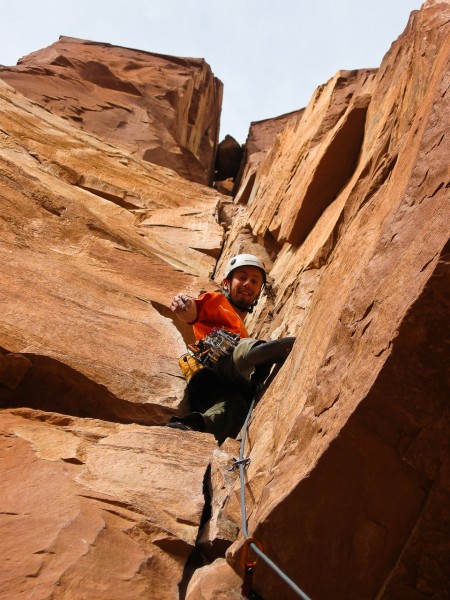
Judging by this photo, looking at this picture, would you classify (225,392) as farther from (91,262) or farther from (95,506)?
(91,262)

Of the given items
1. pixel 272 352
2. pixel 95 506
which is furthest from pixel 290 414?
pixel 272 352

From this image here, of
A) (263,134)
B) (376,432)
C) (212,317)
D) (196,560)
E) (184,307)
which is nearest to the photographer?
(376,432)

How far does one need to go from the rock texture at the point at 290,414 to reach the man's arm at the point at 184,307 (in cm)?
21

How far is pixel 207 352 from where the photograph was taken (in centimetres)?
440

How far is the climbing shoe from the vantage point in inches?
152

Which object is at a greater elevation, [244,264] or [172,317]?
[244,264]

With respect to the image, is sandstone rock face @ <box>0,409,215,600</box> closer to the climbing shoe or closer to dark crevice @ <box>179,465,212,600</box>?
dark crevice @ <box>179,465,212,600</box>

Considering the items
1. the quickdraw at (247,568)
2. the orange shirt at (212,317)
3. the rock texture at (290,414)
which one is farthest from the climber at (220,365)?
the quickdraw at (247,568)

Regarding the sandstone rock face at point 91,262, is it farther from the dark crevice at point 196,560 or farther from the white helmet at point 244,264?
the dark crevice at point 196,560

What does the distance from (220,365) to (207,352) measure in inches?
5.3

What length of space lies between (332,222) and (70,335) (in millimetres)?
2279

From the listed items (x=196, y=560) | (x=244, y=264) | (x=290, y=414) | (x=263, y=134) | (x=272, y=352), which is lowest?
(x=196, y=560)

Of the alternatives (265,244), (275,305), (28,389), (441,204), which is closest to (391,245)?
(441,204)

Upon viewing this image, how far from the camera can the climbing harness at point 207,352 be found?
4.35 m
